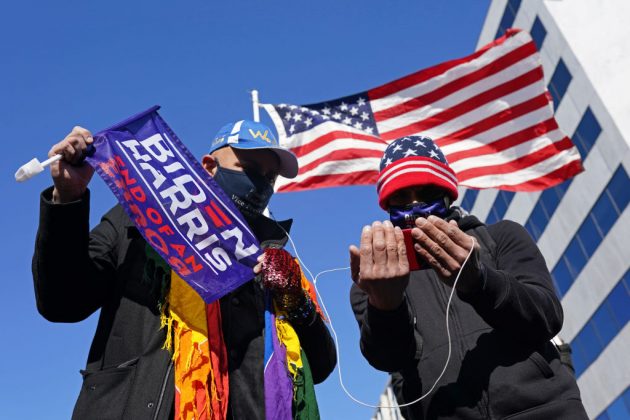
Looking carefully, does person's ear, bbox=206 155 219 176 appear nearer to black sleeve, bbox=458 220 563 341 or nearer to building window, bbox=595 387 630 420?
black sleeve, bbox=458 220 563 341

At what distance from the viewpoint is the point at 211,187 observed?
3020mm

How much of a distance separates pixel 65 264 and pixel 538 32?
25173mm

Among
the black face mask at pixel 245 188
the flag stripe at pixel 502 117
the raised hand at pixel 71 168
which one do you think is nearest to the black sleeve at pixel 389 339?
the black face mask at pixel 245 188

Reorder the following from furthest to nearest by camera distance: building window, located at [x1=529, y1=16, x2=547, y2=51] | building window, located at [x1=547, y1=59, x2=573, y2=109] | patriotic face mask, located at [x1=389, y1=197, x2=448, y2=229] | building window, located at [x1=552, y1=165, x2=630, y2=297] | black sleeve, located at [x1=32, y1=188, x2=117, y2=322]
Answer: building window, located at [x1=529, y1=16, x2=547, y2=51], building window, located at [x1=547, y1=59, x2=573, y2=109], building window, located at [x1=552, y1=165, x2=630, y2=297], patriotic face mask, located at [x1=389, y1=197, x2=448, y2=229], black sleeve, located at [x1=32, y1=188, x2=117, y2=322]

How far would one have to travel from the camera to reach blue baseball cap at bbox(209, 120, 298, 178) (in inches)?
135

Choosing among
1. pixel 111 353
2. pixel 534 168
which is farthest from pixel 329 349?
pixel 534 168

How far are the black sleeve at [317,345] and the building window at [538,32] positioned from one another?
78.1 ft

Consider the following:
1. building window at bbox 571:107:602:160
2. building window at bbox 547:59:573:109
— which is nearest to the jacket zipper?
building window at bbox 571:107:602:160

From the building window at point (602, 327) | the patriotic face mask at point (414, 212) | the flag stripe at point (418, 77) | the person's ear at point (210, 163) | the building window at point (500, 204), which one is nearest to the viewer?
the patriotic face mask at point (414, 212)

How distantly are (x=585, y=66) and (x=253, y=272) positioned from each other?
2177cm

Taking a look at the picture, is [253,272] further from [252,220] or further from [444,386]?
[444,386]

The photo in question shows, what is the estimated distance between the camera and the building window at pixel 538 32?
24281 millimetres

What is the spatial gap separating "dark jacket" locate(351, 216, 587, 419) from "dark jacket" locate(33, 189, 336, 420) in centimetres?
56

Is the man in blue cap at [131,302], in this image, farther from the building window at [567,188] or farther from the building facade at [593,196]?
the building window at [567,188]
